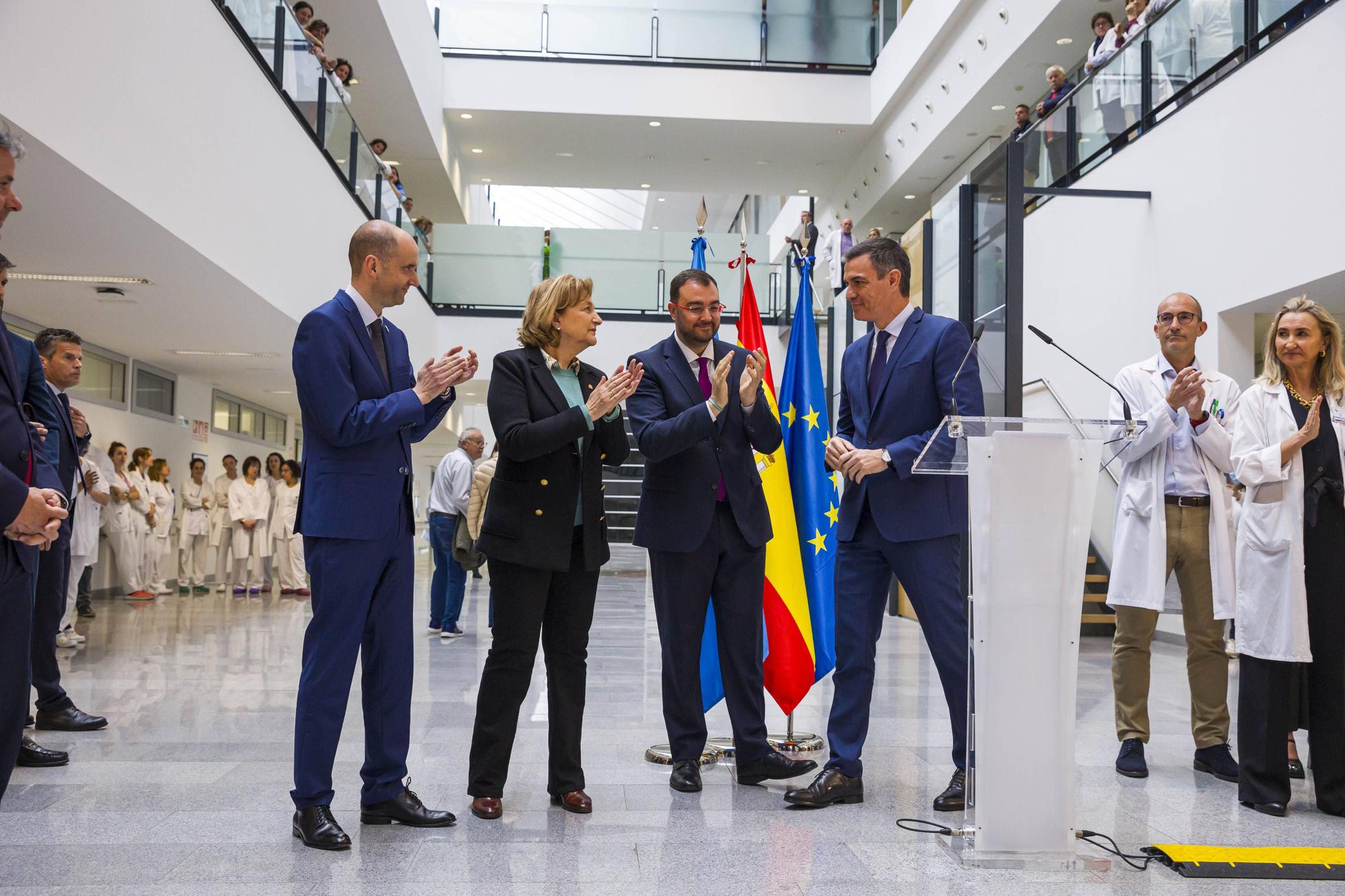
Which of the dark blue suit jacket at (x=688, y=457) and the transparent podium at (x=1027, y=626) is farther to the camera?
the dark blue suit jacket at (x=688, y=457)

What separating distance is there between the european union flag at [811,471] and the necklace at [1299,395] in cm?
176

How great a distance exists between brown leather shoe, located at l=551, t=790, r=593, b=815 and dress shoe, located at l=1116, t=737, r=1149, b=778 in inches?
82.6

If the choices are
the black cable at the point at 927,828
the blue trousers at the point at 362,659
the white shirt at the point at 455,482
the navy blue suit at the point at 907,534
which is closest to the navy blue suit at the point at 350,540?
the blue trousers at the point at 362,659

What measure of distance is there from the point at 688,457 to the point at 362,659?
1291mm

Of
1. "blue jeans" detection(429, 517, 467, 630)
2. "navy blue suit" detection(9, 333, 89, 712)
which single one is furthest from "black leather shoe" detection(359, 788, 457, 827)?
"blue jeans" detection(429, 517, 467, 630)

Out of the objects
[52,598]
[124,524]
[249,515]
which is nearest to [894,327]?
[52,598]

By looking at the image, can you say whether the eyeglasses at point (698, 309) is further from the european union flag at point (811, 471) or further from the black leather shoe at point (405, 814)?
the black leather shoe at point (405, 814)

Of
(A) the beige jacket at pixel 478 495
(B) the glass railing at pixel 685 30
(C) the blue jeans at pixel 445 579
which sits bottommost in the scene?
(C) the blue jeans at pixel 445 579

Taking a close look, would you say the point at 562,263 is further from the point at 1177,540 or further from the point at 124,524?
the point at 1177,540

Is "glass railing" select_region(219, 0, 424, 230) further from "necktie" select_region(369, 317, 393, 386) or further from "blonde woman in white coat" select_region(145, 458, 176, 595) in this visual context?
"necktie" select_region(369, 317, 393, 386)

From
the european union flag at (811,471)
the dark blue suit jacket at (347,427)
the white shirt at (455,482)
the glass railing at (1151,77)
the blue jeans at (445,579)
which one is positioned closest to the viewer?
the dark blue suit jacket at (347,427)

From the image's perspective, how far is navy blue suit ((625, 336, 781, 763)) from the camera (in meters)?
3.88

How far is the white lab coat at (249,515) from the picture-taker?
13953mm

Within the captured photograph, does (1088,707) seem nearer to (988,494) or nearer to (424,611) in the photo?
(988,494)
